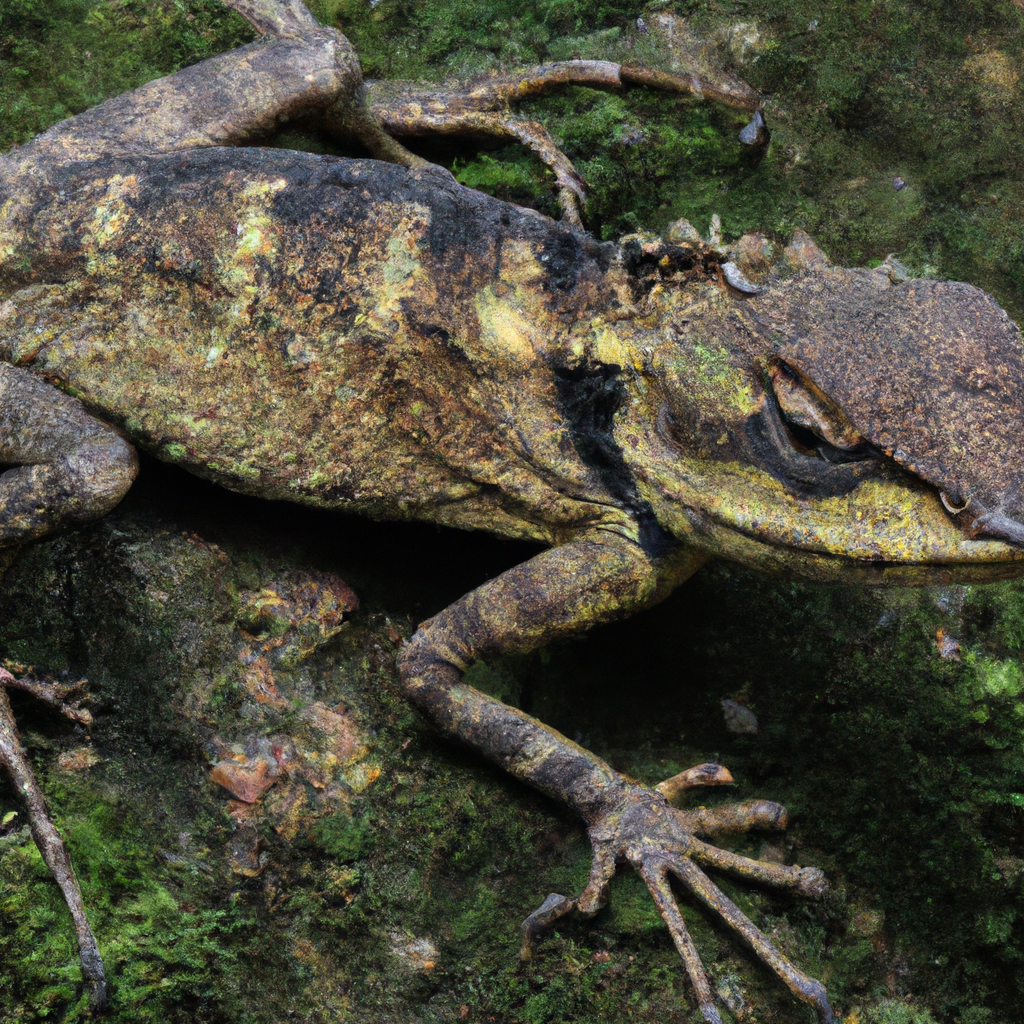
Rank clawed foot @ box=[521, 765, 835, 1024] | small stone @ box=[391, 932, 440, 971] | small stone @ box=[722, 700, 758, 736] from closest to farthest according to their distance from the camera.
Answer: clawed foot @ box=[521, 765, 835, 1024], small stone @ box=[391, 932, 440, 971], small stone @ box=[722, 700, 758, 736]

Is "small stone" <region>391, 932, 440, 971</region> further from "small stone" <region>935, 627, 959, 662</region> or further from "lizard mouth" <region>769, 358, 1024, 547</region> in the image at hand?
"small stone" <region>935, 627, 959, 662</region>

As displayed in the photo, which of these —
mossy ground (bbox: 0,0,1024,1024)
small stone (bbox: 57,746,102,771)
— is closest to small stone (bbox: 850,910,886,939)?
mossy ground (bbox: 0,0,1024,1024)

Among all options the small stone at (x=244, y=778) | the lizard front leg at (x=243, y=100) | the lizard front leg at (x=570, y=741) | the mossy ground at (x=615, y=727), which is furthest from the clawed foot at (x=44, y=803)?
the lizard front leg at (x=243, y=100)

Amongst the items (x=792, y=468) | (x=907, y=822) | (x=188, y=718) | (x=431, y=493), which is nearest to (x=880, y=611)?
(x=907, y=822)

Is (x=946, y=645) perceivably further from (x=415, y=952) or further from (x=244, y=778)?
(x=244, y=778)

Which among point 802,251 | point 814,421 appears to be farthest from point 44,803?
point 802,251

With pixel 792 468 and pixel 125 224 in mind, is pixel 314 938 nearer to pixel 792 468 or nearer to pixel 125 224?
pixel 792 468

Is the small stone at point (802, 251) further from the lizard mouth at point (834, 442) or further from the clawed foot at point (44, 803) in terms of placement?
the clawed foot at point (44, 803)
